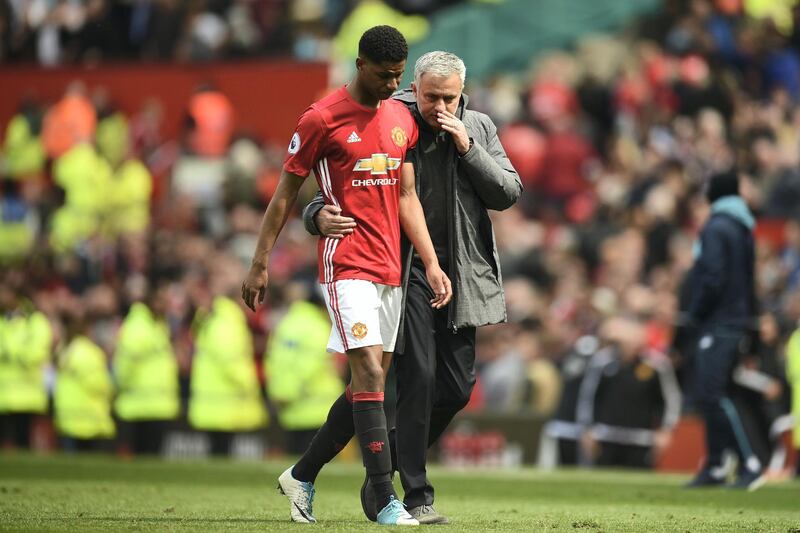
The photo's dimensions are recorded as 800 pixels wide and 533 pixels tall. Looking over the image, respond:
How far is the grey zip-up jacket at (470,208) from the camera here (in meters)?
8.88

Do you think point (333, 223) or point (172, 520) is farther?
point (172, 520)

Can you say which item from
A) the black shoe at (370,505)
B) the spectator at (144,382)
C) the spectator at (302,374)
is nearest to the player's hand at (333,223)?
the black shoe at (370,505)

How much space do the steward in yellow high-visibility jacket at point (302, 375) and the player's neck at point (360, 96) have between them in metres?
10.1

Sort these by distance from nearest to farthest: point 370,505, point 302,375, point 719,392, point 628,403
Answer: point 370,505
point 719,392
point 628,403
point 302,375

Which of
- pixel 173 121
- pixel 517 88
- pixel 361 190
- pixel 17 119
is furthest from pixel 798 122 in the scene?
pixel 361 190

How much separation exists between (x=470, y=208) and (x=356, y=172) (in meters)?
0.79

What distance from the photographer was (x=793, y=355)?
53.1ft

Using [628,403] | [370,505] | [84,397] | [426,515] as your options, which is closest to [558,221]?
[628,403]

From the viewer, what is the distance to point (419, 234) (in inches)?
342

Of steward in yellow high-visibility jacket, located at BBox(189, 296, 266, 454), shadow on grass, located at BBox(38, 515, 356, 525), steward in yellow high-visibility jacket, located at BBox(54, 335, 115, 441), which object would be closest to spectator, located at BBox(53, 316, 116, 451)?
steward in yellow high-visibility jacket, located at BBox(54, 335, 115, 441)

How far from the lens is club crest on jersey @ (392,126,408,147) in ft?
28.3

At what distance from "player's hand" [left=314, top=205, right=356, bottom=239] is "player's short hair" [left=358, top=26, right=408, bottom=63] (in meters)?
0.82

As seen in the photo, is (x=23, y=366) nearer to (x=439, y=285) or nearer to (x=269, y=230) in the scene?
(x=269, y=230)

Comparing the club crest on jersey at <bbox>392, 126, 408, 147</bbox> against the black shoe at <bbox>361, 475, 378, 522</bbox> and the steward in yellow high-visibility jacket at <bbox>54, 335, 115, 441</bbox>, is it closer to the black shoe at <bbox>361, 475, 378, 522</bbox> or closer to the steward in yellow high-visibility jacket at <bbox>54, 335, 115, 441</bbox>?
the black shoe at <bbox>361, 475, 378, 522</bbox>
